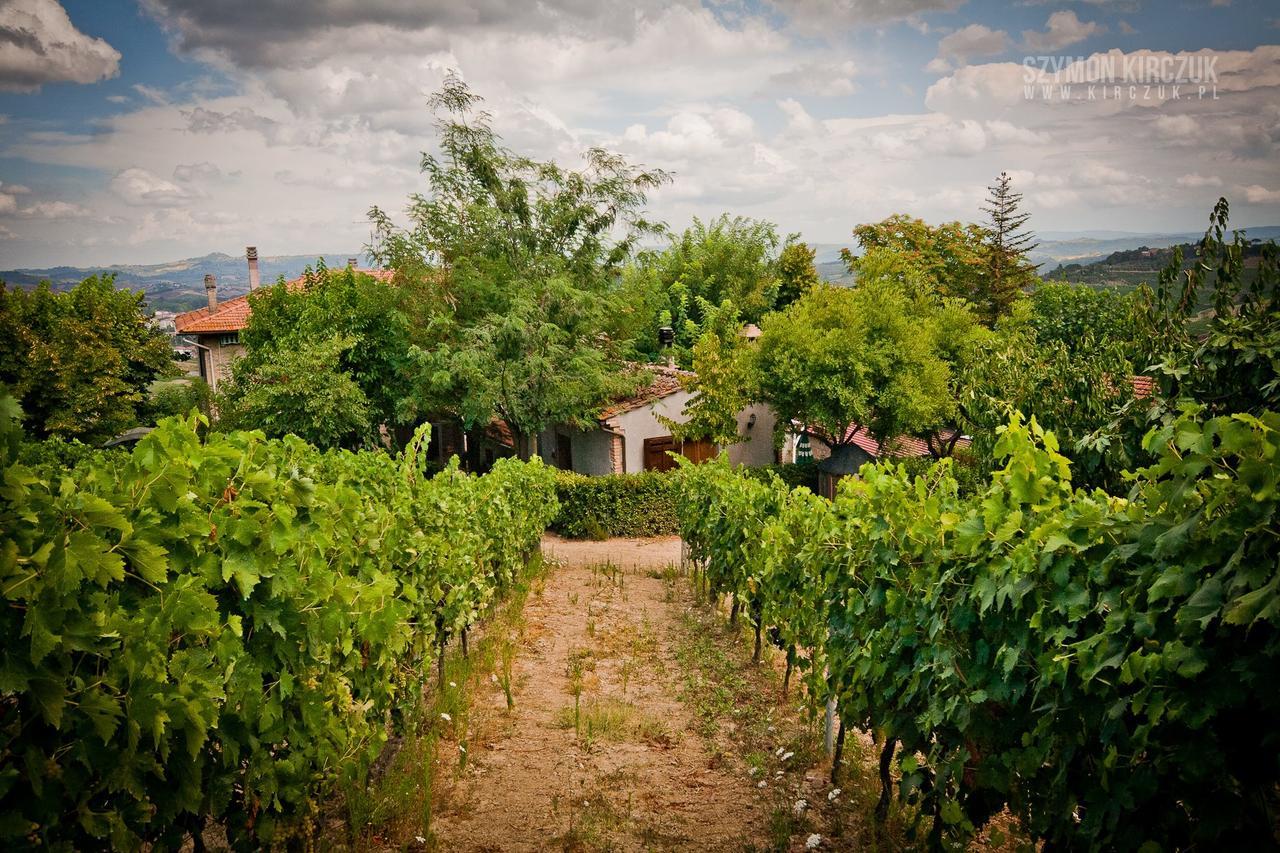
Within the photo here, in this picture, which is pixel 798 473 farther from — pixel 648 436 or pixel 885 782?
pixel 885 782

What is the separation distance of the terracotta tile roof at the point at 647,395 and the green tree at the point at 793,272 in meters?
22.3

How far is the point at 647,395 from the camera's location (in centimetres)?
2403

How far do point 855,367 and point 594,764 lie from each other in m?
16.3

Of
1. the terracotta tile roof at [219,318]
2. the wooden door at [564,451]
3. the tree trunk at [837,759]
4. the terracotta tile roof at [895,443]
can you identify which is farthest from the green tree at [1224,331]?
the terracotta tile roof at [219,318]

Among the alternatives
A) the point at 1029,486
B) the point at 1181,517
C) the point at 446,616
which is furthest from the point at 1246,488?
the point at 446,616

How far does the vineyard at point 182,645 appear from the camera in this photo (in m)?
2.55

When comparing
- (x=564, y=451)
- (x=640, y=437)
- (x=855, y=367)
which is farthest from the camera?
(x=564, y=451)

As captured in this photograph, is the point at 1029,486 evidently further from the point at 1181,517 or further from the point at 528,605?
the point at 528,605

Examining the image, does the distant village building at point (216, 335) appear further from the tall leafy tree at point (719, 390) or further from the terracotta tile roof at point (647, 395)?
the tall leafy tree at point (719, 390)

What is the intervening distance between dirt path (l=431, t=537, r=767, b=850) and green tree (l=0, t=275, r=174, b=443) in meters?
23.0

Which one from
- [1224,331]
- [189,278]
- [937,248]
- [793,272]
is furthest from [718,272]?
[1224,331]

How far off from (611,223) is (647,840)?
2283 centimetres

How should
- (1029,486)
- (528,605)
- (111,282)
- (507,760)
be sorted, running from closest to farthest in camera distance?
1. (1029,486)
2. (507,760)
3. (528,605)
4. (111,282)

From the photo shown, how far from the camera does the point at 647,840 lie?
4.82 m
